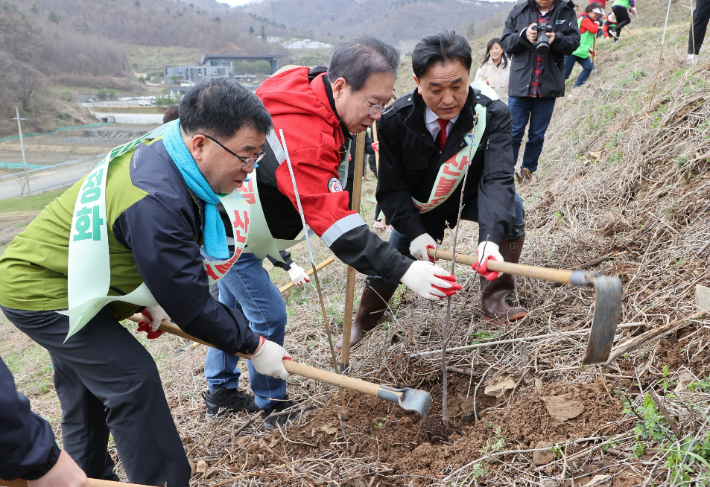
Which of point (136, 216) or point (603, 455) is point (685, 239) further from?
point (136, 216)

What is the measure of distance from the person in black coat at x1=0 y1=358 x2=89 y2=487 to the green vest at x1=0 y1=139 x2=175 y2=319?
443 millimetres

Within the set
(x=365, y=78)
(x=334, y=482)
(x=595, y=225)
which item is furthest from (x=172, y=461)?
(x=595, y=225)

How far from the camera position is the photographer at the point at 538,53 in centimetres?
485

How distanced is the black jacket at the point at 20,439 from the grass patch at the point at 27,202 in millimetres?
33148

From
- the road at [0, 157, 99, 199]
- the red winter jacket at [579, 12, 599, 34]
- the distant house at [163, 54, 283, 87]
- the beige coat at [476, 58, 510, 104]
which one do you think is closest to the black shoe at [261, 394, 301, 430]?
the beige coat at [476, 58, 510, 104]

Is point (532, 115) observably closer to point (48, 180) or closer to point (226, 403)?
point (226, 403)

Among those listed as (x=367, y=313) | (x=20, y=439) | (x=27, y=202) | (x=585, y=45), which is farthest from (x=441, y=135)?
(x=27, y=202)

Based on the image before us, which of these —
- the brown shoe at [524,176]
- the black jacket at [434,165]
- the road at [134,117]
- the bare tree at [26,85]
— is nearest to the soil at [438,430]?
the black jacket at [434,165]

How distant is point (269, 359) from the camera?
2.07 metres

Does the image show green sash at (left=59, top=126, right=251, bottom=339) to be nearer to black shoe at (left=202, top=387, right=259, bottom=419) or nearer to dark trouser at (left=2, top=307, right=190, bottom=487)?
dark trouser at (left=2, top=307, right=190, bottom=487)

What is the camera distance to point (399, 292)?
147 inches

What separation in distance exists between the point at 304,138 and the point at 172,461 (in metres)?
1.41

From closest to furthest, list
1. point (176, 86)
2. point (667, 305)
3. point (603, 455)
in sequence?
point (603, 455) < point (667, 305) < point (176, 86)

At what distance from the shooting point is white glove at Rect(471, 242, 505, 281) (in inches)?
92.0
